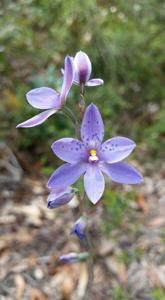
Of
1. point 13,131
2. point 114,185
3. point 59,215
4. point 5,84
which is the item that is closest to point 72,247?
point 59,215

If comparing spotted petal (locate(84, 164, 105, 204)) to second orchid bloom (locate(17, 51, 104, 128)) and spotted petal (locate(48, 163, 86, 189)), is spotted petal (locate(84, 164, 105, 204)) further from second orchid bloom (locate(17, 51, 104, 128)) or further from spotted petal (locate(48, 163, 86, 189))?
second orchid bloom (locate(17, 51, 104, 128))

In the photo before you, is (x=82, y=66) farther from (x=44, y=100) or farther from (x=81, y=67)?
(x=44, y=100)

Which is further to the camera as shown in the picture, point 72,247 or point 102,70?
point 102,70

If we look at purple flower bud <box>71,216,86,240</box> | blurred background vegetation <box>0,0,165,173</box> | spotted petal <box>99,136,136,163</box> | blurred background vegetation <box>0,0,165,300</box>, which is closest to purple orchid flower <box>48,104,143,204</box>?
spotted petal <box>99,136,136,163</box>

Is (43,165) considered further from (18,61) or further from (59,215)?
(18,61)

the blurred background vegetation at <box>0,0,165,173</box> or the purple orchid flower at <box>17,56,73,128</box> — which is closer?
the purple orchid flower at <box>17,56,73,128</box>

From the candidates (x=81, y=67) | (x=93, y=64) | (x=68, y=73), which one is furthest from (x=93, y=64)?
(x=68, y=73)
